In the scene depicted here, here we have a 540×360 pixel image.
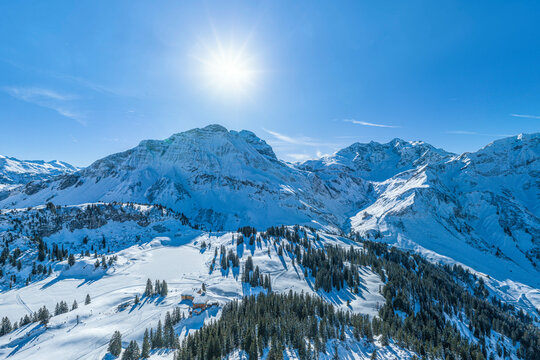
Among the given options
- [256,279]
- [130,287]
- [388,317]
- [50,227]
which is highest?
[50,227]

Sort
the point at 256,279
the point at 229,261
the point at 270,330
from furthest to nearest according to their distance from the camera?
the point at 229,261 → the point at 256,279 → the point at 270,330

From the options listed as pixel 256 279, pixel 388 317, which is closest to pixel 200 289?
pixel 256 279

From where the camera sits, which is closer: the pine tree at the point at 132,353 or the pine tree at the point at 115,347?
the pine tree at the point at 132,353

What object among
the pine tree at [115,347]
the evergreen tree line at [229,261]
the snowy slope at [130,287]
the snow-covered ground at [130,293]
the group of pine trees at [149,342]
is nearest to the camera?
the group of pine trees at [149,342]

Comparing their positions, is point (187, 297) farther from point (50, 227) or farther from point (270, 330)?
point (50, 227)

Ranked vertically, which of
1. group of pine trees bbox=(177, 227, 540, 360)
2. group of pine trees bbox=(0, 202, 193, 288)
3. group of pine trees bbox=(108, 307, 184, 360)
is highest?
group of pine trees bbox=(0, 202, 193, 288)

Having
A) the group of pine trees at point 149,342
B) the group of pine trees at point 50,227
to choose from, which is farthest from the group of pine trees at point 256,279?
the group of pine trees at point 50,227

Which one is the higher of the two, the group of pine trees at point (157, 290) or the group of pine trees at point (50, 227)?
the group of pine trees at point (50, 227)

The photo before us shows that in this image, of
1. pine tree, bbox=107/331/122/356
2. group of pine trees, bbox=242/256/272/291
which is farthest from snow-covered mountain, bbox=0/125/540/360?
pine tree, bbox=107/331/122/356

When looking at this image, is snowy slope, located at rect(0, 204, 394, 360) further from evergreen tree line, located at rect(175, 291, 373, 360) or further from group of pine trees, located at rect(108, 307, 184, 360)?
evergreen tree line, located at rect(175, 291, 373, 360)

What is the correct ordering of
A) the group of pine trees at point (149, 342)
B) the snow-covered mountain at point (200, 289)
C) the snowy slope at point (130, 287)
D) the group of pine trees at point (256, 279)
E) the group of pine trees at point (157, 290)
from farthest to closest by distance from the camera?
the group of pine trees at point (256, 279) → the group of pine trees at point (157, 290) → the snow-covered mountain at point (200, 289) → the snowy slope at point (130, 287) → the group of pine trees at point (149, 342)

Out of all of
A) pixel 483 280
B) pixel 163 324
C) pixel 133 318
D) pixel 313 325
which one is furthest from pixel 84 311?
pixel 483 280

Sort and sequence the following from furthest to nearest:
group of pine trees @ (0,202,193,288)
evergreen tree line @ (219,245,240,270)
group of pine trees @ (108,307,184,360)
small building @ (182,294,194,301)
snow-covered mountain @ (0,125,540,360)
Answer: evergreen tree line @ (219,245,240,270) < group of pine trees @ (0,202,193,288) < small building @ (182,294,194,301) < snow-covered mountain @ (0,125,540,360) < group of pine trees @ (108,307,184,360)

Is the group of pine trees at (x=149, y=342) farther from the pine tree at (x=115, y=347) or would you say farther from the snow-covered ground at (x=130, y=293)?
the snow-covered ground at (x=130, y=293)
